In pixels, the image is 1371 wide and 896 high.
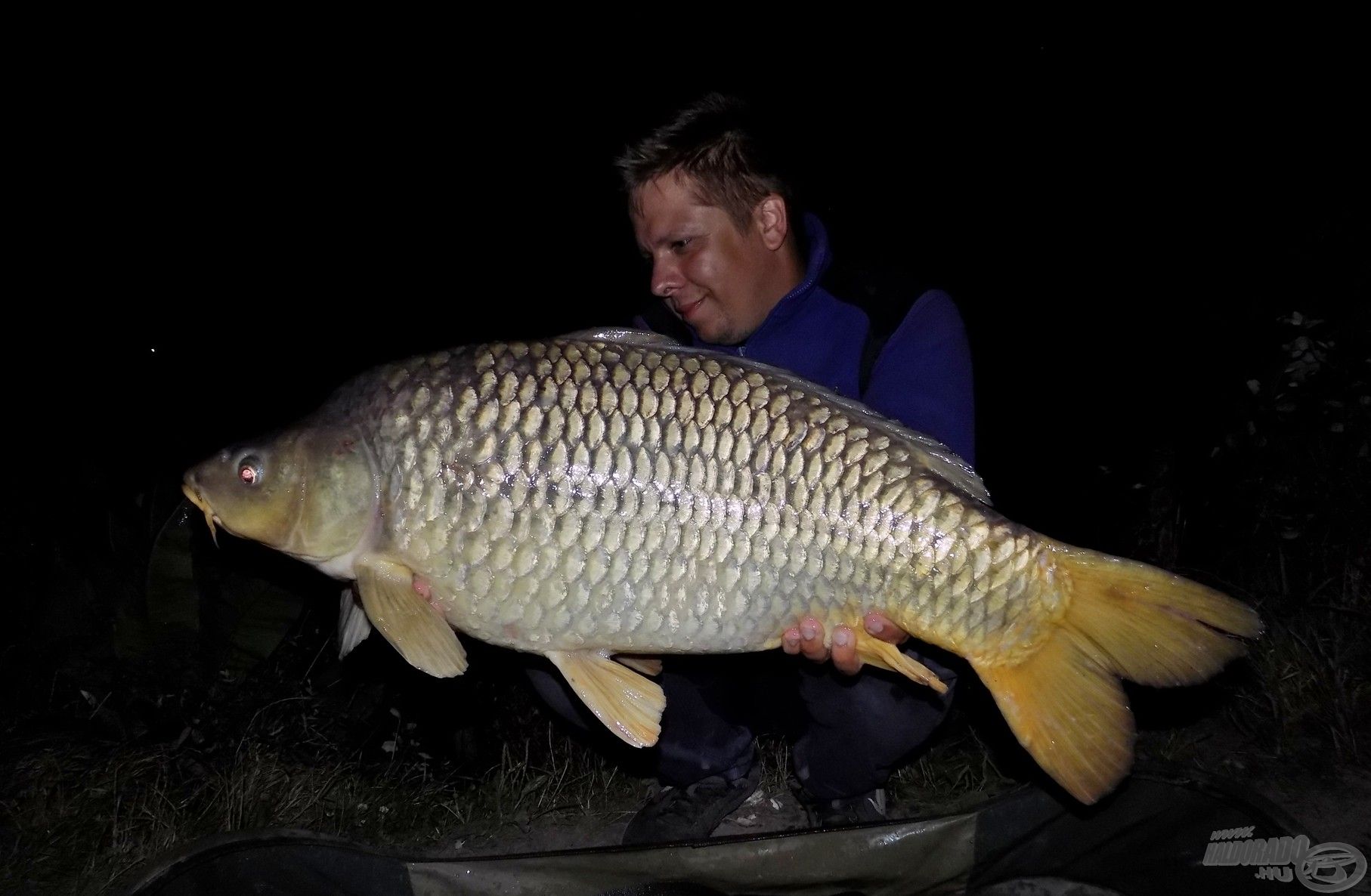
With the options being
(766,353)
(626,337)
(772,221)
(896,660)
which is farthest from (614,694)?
(772,221)

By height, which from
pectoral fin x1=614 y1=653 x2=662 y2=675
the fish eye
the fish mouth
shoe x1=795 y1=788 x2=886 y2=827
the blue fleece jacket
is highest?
the blue fleece jacket

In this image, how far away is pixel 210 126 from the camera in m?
5.73

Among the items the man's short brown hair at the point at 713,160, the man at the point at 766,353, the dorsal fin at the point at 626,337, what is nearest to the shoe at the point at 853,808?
the man at the point at 766,353

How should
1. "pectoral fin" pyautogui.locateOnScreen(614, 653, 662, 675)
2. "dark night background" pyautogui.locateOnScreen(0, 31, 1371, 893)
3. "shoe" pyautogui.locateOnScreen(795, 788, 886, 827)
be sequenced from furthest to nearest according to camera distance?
"dark night background" pyautogui.locateOnScreen(0, 31, 1371, 893) < "shoe" pyautogui.locateOnScreen(795, 788, 886, 827) < "pectoral fin" pyautogui.locateOnScreen(614, 653, 662, 675)

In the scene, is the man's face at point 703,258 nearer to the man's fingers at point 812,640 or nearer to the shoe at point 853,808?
the man's fingers at point 812,640

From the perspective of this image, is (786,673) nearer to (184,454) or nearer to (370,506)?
A: (370,506)

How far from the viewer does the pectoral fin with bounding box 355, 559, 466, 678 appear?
1.41 m

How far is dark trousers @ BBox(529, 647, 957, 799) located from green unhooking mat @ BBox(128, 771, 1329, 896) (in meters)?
0.19

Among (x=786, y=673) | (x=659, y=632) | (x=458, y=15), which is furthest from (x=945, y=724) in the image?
(x=458, y=15)

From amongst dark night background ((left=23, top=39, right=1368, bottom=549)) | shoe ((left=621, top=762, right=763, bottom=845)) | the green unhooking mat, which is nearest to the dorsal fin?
the green unhooking mat

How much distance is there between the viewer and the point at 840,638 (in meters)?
1.43

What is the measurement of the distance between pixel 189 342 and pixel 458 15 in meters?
3.85

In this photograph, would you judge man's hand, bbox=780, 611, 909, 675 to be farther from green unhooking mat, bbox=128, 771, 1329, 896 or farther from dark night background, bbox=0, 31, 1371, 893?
dark night background, bbox=0, 31, 1371, 893

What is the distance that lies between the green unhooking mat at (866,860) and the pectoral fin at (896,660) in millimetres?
406
